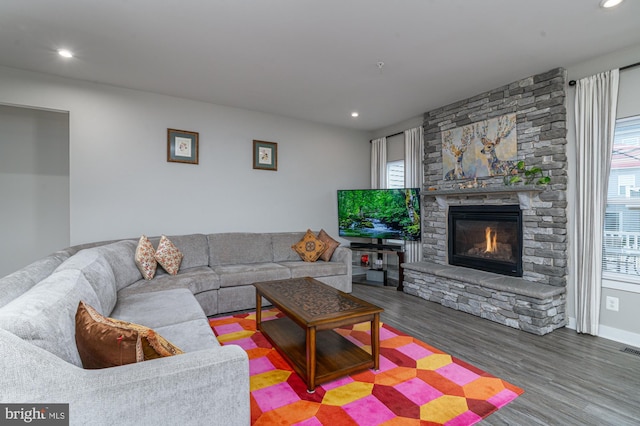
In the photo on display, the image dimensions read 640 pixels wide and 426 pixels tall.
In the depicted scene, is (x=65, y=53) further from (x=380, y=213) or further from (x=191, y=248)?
(x=380, y=213)

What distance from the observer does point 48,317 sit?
47.0 inches

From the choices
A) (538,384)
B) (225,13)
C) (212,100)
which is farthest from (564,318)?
(212,100)

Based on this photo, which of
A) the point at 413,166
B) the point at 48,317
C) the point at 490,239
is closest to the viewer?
the point at 48,317

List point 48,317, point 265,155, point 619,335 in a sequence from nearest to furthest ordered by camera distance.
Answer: point 48,317 < point 619,335 < point 265,155

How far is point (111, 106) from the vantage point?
3686 millimetres

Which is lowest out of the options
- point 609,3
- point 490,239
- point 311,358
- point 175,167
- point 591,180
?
point 311,358

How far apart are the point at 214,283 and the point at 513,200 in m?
3.53

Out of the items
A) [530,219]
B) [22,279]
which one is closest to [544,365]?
[530,219]

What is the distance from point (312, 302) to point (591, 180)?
9.56 ft

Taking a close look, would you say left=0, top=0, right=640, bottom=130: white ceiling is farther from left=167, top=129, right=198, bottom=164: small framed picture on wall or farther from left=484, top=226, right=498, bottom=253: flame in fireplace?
left=484, top=226, right=498, bottom=253: flame in fireplace

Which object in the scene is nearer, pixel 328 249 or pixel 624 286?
pixel 624 286

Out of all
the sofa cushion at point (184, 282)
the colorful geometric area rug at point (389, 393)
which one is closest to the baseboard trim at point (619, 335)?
the colorful geometric area rug at point (389, 393)

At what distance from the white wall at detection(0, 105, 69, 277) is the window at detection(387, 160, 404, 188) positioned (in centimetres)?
482

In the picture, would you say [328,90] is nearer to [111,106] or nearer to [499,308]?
[111,106]
